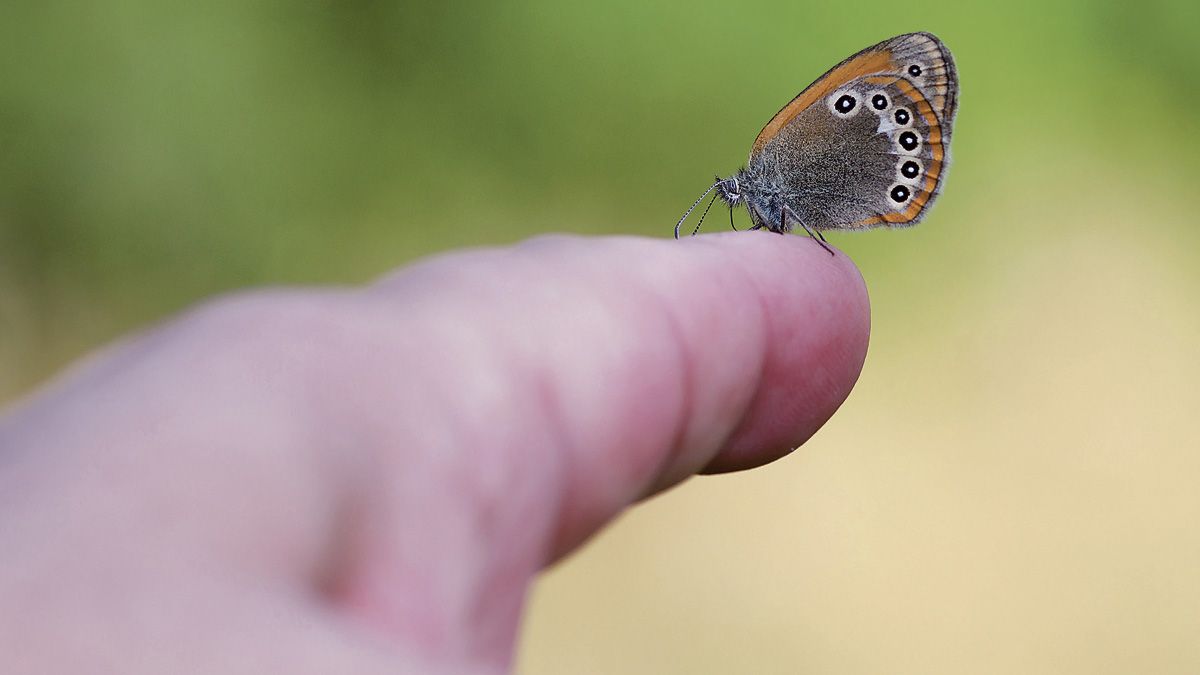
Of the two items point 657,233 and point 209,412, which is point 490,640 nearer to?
point 209,412

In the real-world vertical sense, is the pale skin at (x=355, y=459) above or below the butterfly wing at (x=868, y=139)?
below

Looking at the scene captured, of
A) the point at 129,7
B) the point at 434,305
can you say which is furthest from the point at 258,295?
the point at 129,7

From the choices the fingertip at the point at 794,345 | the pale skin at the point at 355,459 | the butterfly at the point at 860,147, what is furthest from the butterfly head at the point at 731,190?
the pale skin at the point at 355,459

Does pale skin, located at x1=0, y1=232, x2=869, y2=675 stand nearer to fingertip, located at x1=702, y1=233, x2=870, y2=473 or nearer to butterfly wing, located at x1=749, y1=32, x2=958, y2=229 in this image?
fingertip, located at x1=702, y1=233, x2=870, y2=473

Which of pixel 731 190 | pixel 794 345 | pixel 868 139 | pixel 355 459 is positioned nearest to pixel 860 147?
pixel 868 139

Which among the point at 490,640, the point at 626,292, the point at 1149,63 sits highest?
the point at 1149,63

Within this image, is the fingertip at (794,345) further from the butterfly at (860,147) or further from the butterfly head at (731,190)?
the butterfly head at (731,190)

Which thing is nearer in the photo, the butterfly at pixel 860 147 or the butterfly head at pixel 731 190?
the butterfly at pixel 860 147

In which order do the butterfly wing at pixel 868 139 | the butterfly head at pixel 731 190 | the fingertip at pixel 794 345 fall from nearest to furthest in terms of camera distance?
the fingertip at pixel 794 345
the butterfly wing at pixel 868 139
the butterfly head at pixel 731 190
